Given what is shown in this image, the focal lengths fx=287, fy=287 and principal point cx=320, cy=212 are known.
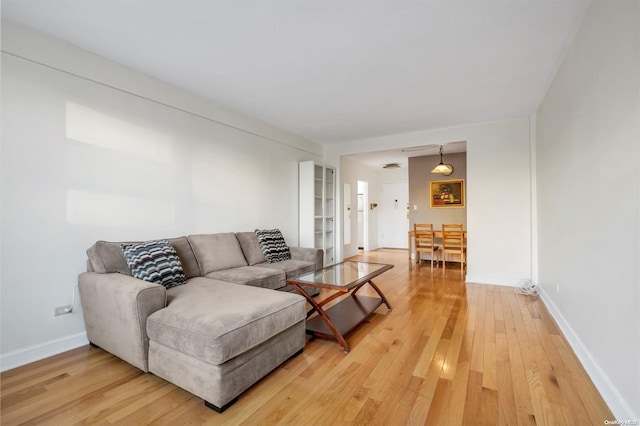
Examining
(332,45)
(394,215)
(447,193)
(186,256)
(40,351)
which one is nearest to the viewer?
(40,351)

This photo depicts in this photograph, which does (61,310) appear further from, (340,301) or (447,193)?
→ (447,193)

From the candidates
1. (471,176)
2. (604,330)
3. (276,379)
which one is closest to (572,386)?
(604,330)

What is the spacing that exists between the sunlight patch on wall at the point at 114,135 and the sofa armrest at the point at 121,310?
1.14 m

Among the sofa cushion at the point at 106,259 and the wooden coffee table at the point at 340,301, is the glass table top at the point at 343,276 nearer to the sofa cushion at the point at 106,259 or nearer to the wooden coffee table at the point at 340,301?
the wooden coffee table at the point at 340,301

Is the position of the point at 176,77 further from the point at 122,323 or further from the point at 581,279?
the point at 581,279

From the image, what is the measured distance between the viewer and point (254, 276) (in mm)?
2912

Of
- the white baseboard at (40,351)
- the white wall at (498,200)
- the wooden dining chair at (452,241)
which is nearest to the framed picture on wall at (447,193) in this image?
the wooden dining chair at (452,241)

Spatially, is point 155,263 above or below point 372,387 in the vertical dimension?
above

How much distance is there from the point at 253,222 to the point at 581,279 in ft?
11.5

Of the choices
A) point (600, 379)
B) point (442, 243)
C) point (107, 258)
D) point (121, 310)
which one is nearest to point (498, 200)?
point (442, 243)

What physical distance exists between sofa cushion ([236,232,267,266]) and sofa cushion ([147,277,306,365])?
4.64 feet

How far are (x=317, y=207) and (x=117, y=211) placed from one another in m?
3.26

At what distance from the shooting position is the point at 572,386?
171 cm

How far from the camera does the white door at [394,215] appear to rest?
27.5 feet
